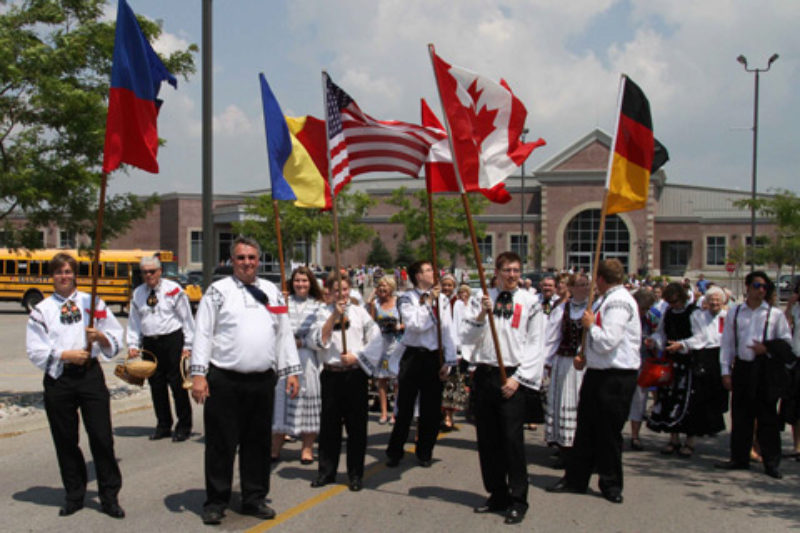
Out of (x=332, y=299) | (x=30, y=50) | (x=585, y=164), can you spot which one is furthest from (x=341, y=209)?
(x=332, y=299)

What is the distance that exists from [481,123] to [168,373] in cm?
458

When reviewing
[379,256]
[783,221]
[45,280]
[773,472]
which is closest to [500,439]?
[773,472]

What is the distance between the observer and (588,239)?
63.9 metres

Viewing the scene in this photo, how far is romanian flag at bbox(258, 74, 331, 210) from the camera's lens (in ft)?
27.5

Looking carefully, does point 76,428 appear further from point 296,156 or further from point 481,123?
point 481,123

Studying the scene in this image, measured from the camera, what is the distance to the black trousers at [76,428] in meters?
5.83

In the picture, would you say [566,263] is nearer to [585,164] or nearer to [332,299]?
[585,164]

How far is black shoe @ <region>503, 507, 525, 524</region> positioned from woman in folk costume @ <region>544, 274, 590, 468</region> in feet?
5.87

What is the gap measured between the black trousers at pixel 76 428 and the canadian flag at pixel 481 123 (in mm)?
3444

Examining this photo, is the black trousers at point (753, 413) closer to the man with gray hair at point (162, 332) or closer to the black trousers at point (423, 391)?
the black trousers at point (423, 391)

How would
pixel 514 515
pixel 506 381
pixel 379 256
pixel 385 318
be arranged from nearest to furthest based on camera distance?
pixel 514 515 → pixel 506 381 → pixel 385 318 → pixel 379 256

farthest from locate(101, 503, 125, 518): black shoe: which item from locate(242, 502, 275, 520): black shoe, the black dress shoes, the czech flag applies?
the czech flag

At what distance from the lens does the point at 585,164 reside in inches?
2500

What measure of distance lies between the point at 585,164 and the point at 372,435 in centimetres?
5749
